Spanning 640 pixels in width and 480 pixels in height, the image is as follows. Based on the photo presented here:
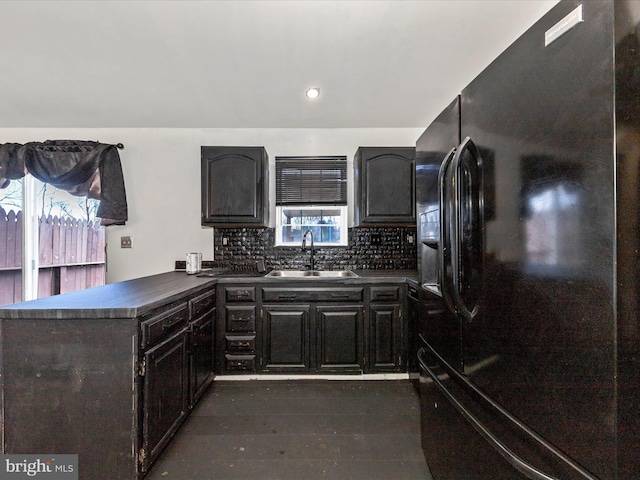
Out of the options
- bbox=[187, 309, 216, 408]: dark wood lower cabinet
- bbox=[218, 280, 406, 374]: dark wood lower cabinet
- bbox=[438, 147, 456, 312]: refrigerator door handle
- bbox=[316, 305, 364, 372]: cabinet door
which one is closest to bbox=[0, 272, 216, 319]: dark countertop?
bbox=[187, 309, 216, 408]: dark wood lower cabinet

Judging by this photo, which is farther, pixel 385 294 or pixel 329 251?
pixel 329 251

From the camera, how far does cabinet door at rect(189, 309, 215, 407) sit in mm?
1921

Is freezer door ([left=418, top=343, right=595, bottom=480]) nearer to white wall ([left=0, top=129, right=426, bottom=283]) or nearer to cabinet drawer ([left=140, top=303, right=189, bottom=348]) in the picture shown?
cabinet drawer ([left=140, top=303, right=189, bottom=348])

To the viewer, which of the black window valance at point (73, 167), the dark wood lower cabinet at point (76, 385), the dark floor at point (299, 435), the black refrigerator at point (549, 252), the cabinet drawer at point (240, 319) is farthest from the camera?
the black window valance at point (73, 167)

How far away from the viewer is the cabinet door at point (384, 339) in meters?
2.44

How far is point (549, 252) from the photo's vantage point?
0.66 meters

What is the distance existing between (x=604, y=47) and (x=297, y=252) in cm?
271

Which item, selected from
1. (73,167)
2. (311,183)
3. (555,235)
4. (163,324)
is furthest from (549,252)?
(73,167)

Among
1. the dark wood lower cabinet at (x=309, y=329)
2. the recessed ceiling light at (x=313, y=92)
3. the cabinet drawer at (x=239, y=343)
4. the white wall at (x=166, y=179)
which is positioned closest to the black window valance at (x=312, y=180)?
the white wall at (x=166, y=179)

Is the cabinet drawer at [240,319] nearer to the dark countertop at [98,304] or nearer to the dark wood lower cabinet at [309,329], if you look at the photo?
the dark wood lower cabinet at [309,329]

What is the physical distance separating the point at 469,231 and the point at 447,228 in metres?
0.06

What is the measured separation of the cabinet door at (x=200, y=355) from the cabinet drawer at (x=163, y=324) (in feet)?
0.58

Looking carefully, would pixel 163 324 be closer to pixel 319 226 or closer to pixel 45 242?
pixel 319 226

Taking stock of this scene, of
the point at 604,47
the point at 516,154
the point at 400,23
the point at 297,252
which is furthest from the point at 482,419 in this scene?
the point at 297,252
